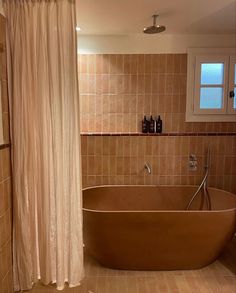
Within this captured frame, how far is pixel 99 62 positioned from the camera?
9.21 ft

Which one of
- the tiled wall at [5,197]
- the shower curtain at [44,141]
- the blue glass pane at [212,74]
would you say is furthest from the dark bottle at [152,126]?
the tiled wall at [5,197]

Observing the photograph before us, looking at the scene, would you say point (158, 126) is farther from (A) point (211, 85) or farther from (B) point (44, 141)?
(B) point (44, 141)

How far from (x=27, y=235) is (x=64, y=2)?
180 centimetres

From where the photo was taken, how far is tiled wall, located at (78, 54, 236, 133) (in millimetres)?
2818

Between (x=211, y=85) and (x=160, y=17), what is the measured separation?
3.54 ft

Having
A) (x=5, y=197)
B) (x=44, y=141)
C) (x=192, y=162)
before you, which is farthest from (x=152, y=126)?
(x=5, y=197)

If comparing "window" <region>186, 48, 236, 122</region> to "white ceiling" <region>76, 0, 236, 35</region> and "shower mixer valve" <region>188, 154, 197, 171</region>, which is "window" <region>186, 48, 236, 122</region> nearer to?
"white ceiling" <region>76, 0, 236, 35</region>

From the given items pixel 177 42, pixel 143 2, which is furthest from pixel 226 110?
pixel 143 2

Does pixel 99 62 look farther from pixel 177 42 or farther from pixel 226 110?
pixel 226 110

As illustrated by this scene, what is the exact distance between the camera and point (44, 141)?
1784 millimetres

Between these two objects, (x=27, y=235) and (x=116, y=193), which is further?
(x=116, y=193)

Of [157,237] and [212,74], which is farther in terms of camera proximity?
[212,74]

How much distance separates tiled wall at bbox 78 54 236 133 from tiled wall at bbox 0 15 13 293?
3.99 feet

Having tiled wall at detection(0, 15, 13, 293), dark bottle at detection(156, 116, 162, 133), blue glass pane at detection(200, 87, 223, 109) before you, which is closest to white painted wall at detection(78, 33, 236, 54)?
blue glass pane at detection(200, 87, 223, 109)
